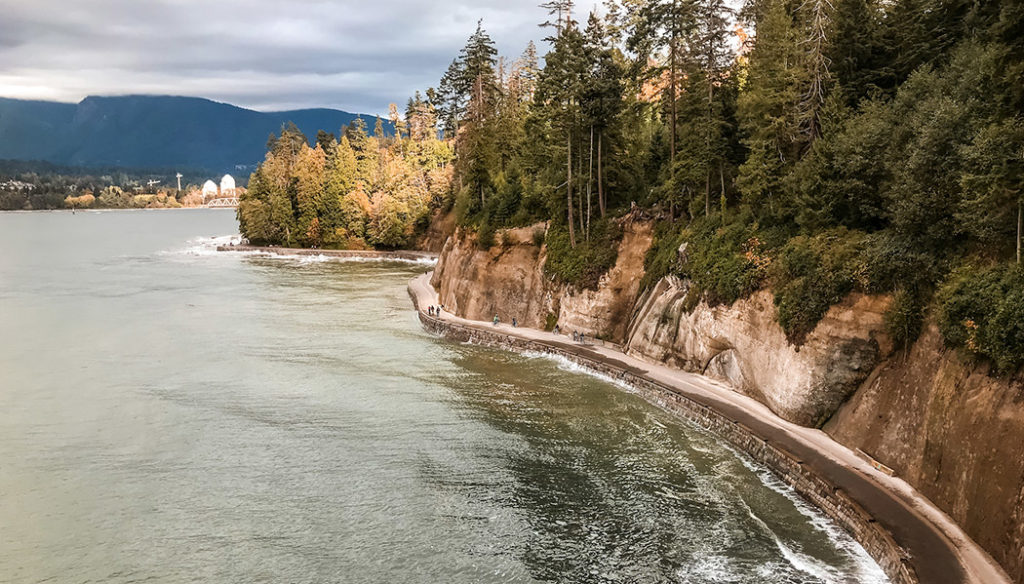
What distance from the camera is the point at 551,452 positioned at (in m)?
26.8

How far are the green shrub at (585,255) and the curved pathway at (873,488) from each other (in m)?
9.64

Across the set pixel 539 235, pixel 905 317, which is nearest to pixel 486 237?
pixel 539 235

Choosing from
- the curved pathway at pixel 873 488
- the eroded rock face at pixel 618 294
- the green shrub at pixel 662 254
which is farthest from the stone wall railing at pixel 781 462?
the green shrub at pixel 662 254

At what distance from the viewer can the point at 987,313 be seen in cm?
1873

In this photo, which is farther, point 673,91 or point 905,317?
point 673,91

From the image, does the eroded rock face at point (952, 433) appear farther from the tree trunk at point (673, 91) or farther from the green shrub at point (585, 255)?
the green shrub at point (585, 255)

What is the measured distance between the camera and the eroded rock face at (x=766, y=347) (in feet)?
81.1

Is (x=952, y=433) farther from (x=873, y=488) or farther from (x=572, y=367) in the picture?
(x=572, y=367)

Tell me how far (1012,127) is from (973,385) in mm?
7845

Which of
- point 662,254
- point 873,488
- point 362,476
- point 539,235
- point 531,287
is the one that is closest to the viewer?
point 873,488

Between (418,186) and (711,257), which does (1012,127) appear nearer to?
(711,257)

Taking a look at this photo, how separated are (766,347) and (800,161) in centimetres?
907

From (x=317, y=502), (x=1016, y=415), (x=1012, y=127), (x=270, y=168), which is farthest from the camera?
(x=270, y=168)

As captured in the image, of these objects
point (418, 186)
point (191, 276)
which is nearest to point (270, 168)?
point (418, 186)
